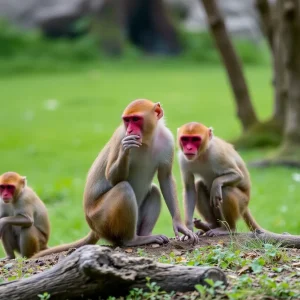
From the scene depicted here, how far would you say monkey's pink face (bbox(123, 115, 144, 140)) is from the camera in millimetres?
6426

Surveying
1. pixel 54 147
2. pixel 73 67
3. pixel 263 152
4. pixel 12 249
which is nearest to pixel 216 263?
pixel 12 249

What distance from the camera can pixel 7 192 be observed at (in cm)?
787

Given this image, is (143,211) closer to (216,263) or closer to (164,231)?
(216,263)

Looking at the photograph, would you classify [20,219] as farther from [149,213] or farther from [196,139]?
[196,139]

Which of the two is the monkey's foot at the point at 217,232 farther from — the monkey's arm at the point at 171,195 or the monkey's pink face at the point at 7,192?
the monkey's pink face at the point at 7,192

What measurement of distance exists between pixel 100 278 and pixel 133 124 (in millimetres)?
1801

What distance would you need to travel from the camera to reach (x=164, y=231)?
10.4 meters

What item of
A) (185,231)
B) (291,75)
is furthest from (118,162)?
(291,75)

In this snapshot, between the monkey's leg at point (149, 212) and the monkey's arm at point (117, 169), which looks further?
the monkey's leg at point (149, 212)

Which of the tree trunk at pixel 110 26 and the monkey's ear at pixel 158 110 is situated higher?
the tree trunk at pixel 110 26

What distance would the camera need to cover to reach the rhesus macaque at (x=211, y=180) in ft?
23.6

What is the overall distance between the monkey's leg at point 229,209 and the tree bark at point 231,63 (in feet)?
24.1

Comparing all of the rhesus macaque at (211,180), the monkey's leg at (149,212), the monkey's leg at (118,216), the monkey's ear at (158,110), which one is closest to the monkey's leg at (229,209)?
the rhesus macaque at (211,180)

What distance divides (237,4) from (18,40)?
11.1 m
